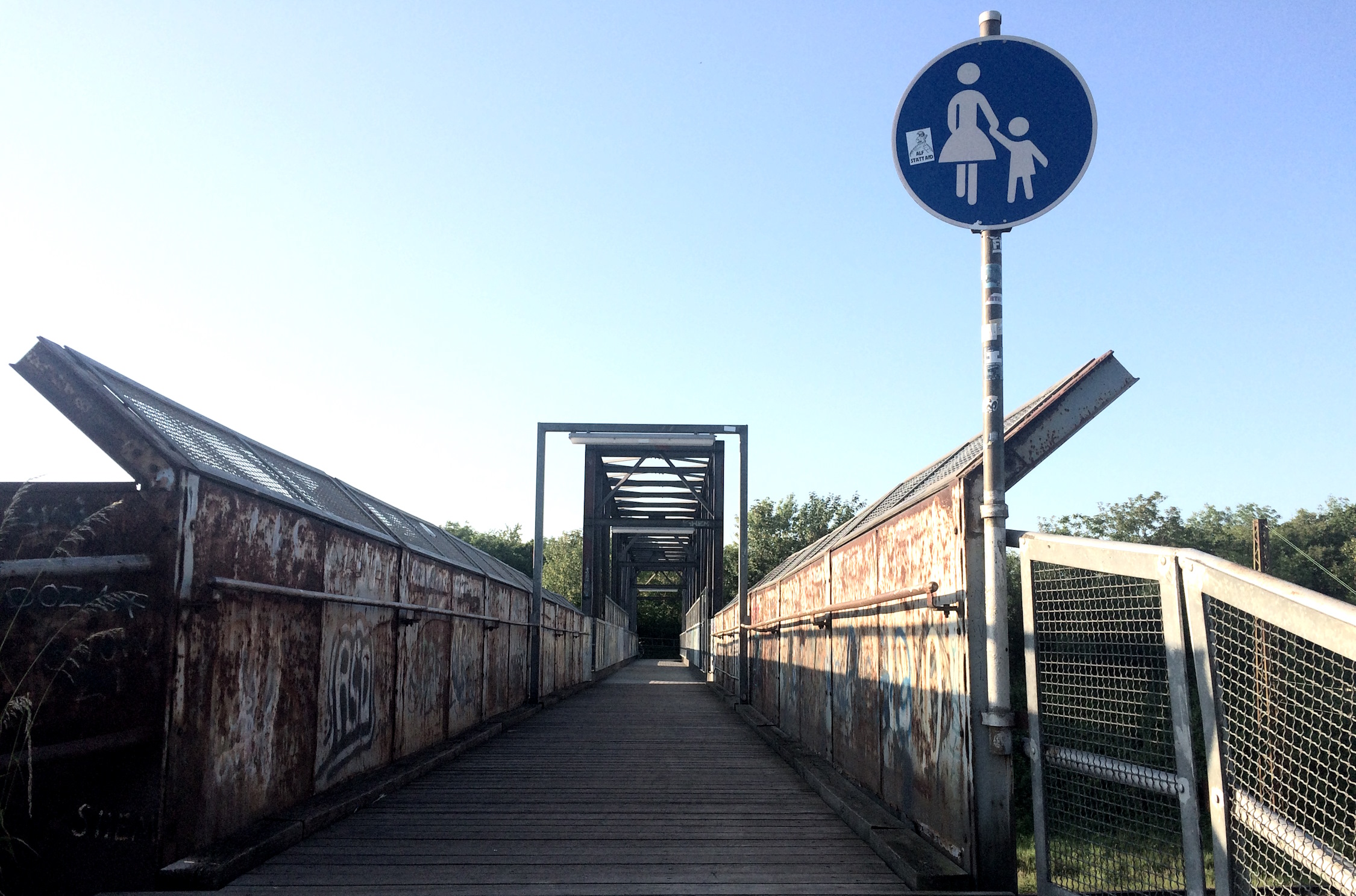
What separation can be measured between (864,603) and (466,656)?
15.7 ft

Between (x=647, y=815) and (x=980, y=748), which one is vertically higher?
(x=980, y=748)

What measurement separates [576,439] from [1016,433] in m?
12.5

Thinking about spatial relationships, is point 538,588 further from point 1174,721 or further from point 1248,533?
point 1248,533

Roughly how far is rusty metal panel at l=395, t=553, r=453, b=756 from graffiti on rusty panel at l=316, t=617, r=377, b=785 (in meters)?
0.63

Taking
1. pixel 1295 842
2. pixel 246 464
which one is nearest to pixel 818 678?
pixel 246 464

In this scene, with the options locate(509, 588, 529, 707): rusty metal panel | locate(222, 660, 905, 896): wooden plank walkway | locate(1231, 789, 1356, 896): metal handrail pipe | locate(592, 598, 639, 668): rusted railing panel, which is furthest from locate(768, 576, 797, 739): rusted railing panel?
locate(592, 598, 639, 668): rusted railing panel

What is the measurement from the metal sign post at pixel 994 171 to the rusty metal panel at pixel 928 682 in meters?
0.12

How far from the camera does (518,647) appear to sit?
12242mm

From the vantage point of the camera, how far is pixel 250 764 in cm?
418

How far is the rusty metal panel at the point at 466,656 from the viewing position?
8281 mm

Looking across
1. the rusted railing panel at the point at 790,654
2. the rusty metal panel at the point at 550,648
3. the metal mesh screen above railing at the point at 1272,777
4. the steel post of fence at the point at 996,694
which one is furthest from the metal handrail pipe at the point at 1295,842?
the rusty metal panel at the point at 550,648

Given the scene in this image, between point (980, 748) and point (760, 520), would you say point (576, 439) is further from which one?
point (760, 520)

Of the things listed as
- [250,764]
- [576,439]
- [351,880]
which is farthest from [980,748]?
[576,439]

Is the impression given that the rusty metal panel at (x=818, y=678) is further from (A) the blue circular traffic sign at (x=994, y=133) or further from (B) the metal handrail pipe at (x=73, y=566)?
(B) the metal handrail pipe at (x=73, y=566)
